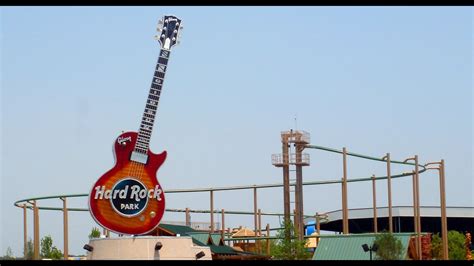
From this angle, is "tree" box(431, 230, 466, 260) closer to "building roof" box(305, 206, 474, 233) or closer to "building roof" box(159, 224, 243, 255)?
"building roof" box(159, 224, 243, 255)

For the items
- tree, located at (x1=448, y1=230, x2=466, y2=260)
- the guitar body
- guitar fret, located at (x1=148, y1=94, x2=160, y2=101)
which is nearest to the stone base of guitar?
the guitar body

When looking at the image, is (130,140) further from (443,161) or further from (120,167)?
(443,161)

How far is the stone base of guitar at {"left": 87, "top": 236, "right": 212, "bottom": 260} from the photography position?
47.1 metres

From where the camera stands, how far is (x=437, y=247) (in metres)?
63.5

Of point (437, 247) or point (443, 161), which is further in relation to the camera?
point (437, 247)

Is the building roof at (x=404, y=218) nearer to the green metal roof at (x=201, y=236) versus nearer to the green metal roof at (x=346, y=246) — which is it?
the green metal roof at (x=201, y=236)

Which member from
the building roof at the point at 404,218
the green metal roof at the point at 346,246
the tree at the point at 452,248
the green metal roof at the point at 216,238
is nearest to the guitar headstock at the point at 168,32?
the green metal roof at the point at 346,246

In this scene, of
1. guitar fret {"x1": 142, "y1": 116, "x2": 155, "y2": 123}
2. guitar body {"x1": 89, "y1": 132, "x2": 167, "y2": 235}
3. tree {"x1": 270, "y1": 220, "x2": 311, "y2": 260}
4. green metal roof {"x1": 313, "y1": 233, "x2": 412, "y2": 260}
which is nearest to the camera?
guitar body {"x1": 89, "y1": 132, "x2": 167, "y2": 235}

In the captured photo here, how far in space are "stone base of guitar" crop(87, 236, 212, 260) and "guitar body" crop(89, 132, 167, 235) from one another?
2.91ft

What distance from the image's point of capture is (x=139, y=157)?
4697 cm

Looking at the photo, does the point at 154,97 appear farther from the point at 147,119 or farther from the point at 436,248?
the point at 436,248

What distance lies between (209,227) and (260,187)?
8.46 m

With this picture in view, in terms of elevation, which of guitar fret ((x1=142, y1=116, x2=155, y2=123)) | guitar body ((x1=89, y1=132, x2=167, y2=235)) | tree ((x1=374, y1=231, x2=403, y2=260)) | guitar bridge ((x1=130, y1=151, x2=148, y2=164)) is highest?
guitar fret ((x1=142, y1=116, x2=155, y2=123))
